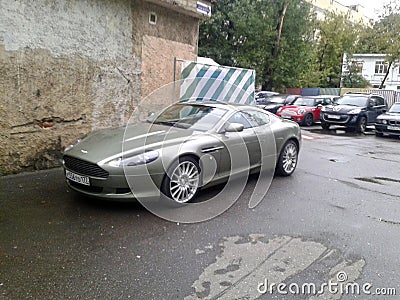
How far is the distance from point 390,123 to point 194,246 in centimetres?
1215

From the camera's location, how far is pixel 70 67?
601cm

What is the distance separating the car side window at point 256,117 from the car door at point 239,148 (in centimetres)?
5

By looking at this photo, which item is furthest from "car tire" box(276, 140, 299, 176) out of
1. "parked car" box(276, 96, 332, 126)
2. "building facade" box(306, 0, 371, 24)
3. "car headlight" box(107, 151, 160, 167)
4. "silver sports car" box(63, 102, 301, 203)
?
"building facade" box(306, 0, 371, 24)

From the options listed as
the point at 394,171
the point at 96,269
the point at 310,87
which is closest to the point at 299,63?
→ the point at 310,87

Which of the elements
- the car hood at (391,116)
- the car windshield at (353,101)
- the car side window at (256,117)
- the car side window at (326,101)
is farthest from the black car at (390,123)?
the car side window at (256,117)

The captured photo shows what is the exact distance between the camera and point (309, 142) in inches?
426

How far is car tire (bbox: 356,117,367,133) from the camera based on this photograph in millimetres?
14047

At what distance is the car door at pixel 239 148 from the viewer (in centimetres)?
492

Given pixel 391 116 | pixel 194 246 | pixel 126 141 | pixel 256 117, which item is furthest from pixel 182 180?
pixel 391 116

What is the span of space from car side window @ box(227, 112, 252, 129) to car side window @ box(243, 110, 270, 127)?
0.10 m

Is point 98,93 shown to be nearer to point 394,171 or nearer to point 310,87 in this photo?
point 394,171

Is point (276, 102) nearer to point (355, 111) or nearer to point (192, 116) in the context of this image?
point (355, 111)

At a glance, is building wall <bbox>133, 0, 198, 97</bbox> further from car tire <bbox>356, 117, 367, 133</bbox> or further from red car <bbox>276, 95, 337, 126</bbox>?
car tire <bbox>356, 117, 367, 133</bbox>

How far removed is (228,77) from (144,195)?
18.3 feet
